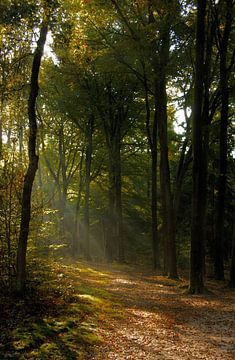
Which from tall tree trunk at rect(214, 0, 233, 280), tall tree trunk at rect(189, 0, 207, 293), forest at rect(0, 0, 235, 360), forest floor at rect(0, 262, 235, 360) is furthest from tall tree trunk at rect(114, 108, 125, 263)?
forest floor at rect(0, 262, 235, 360)

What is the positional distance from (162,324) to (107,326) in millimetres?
1297

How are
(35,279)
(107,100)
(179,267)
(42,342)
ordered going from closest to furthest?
1. (42,342)
2. (35,279)
3. (107,100)
4. (179,267)

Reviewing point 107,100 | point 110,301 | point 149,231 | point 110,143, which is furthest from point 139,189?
point 110,301

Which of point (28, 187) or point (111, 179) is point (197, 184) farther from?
point (111, 179)

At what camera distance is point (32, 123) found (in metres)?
8.08

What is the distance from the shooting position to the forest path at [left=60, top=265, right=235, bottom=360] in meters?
5.87

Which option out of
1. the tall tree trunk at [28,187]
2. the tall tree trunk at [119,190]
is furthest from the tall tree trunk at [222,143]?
the tall tree trunk at [28,187]

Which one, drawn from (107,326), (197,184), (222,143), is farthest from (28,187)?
(222,143)

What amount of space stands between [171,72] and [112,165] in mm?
9131

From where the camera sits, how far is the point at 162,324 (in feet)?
25.2

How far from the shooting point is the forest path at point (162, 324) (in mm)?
5871

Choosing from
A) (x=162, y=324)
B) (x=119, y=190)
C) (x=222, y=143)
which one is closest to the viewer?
(x=162, y=324)

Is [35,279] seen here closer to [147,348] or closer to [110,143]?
[147,348]

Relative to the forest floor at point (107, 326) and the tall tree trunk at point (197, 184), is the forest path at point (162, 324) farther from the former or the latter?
the tall tree trunk at point (197, 184)
